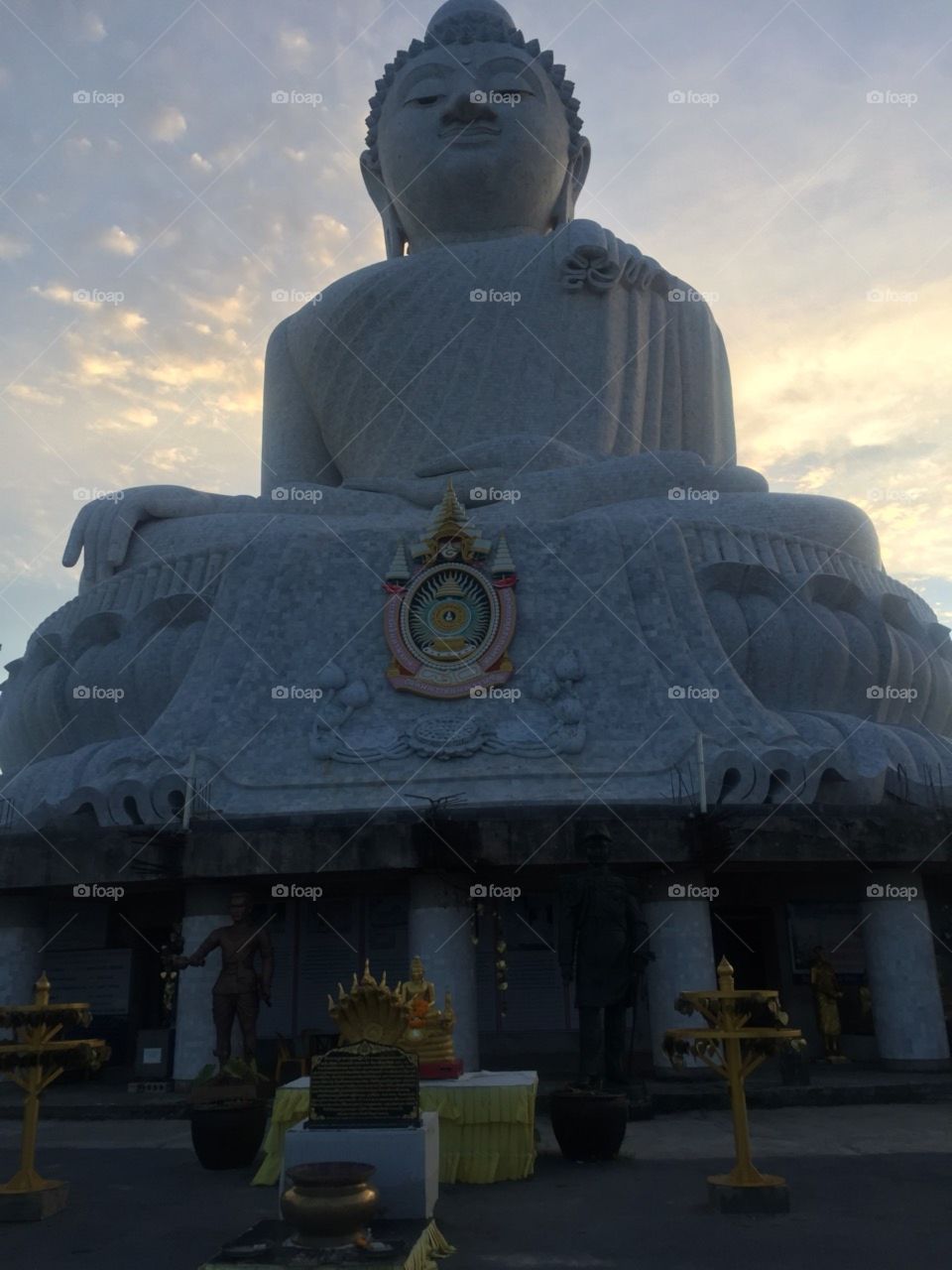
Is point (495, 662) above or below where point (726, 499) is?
below

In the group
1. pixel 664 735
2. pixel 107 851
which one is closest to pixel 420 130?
pixel 664 735

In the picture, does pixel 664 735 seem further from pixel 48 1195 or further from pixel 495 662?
pixel 48 1195

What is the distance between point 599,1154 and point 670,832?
12.8 feet

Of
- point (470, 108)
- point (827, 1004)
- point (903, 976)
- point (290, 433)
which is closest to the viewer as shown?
point (903, 976)

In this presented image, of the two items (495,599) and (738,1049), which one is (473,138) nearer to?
(495,599)

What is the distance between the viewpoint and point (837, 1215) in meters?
4.78

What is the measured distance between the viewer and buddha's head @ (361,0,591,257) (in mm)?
19453

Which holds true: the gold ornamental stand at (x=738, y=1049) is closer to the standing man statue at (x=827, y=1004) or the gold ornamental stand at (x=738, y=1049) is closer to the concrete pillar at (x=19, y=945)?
the standing man statue at (x=827, y=1004)

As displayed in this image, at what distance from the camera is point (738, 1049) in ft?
17.3

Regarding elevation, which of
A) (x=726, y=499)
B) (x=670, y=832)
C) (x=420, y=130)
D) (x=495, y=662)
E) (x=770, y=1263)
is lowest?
(x=770, y=1263)

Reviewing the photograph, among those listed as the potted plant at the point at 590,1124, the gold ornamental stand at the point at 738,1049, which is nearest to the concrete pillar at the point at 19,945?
the potted plant at the point at 590,1124

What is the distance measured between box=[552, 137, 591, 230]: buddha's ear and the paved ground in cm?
1749

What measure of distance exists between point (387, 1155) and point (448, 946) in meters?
5.14

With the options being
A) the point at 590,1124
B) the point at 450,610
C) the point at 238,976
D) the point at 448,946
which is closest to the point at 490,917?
the point at 448,946
